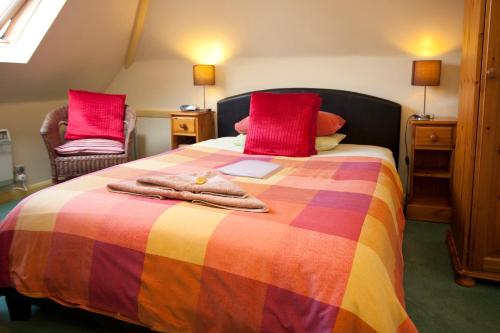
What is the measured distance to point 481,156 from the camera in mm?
1927

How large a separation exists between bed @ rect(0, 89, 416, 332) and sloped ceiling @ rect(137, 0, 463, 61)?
1.71 m

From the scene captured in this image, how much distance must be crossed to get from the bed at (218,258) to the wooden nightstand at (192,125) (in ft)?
5.53

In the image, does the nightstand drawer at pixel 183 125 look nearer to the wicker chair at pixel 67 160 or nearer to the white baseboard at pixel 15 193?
the wicker chair at pixel 67 160

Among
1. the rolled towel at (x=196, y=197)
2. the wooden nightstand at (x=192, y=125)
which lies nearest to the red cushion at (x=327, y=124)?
the wooden nightstand at (x=192, y=125)

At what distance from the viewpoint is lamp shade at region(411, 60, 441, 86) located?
2.87 metres

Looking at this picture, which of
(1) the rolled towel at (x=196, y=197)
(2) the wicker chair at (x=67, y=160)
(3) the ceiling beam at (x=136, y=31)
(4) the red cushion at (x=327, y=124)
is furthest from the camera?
(3) the ceiling beam at (x=136, y=31)

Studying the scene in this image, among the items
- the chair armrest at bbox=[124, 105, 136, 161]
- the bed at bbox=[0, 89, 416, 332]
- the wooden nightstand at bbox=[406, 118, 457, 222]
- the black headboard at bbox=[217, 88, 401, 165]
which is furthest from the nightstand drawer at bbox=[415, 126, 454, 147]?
the chair armrest at bbox=[124, 105, 136, 161]

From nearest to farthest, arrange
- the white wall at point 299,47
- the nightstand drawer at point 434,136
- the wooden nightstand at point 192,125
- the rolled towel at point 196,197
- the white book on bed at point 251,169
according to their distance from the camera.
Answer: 1. the rolled towel at point 196,197
2. the white book on bed at point 251,169
3. the nightstand drawer at point 434,136
4. the white wall at point 299,47
5. the wooden nightstand at point 192,125

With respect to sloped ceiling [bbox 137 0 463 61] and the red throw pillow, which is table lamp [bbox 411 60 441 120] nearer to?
sloped ceiling [bbox 137 0 463 61]

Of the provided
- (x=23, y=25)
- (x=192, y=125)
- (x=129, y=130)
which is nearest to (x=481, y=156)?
(x=192, y=125)

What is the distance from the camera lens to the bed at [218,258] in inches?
44.6

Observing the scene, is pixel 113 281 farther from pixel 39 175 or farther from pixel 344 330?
pixel 39 175

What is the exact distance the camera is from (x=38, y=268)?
156 cm

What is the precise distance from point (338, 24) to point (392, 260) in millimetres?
2407
